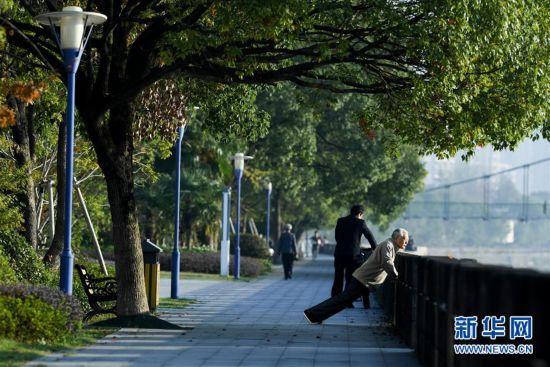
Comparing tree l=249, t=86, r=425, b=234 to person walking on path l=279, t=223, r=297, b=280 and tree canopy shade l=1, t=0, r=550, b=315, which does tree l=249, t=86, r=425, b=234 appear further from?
tree canopy shade l=1, t=0, r=550, b=315

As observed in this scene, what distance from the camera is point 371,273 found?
16.8 m

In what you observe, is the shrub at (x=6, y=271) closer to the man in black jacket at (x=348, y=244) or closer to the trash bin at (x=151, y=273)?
the trash bin at (x=151, y=273)

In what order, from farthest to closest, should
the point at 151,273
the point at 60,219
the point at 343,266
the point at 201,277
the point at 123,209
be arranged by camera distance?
the point at 201,277, the point at 60,219, the point at 343,266, the point at 151,273, the point at 123,209

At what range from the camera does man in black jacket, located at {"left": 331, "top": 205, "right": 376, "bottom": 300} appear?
22.0 m

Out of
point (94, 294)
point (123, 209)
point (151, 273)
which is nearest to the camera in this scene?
point (123, 209)

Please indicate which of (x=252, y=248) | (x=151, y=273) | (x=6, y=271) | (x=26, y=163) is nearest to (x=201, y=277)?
(x=252, y=248)

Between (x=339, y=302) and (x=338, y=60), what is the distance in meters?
3.32

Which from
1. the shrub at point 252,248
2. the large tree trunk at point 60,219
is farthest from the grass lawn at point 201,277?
the large tree trunk at point 60,219

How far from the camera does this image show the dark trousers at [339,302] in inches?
668

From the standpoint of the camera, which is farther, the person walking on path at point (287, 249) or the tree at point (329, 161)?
the tree at point (329, 161)

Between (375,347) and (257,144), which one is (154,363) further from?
(257,144)

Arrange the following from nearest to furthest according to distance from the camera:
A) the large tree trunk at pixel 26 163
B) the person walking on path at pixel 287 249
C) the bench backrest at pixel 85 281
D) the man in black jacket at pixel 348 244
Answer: the bench backrest at pixel 85 281 < the man in black jacket at pixel 348 244 < the large tree trunk at pixel 26 163 < the person walking on path at pixel 287 249

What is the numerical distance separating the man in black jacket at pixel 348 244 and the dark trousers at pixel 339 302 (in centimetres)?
432

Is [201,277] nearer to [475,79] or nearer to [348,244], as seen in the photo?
[348,244]
